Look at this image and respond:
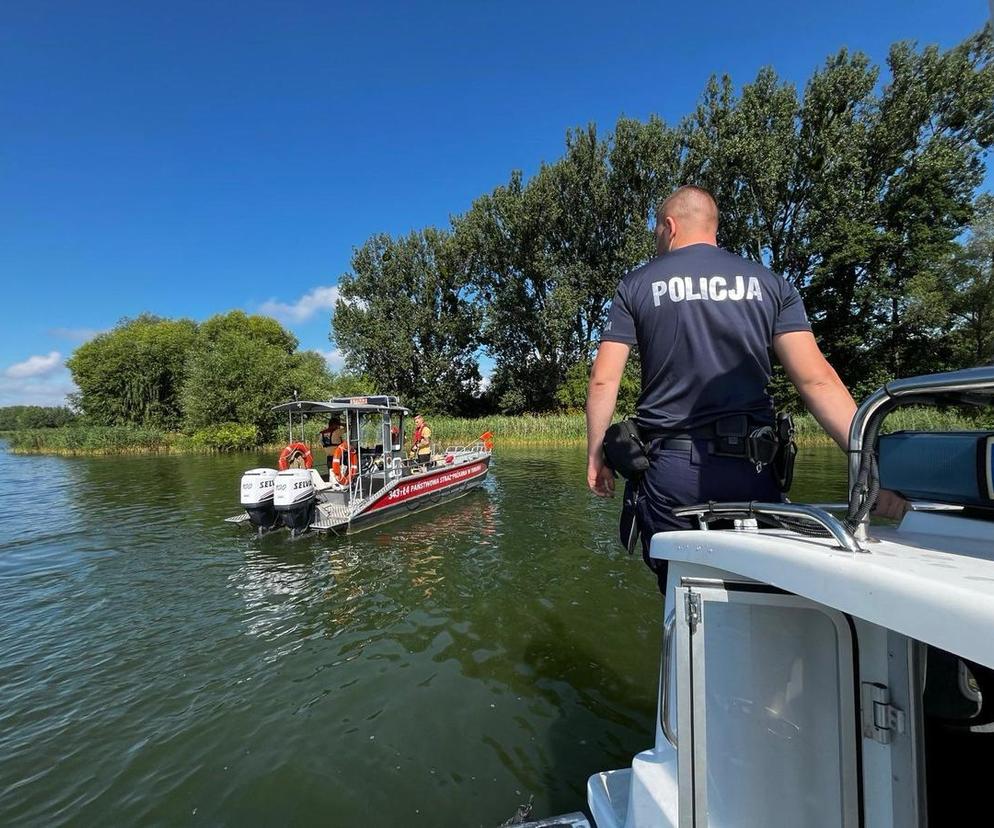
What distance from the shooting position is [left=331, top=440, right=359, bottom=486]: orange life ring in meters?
11.4

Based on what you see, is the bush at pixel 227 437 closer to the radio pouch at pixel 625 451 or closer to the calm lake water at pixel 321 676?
the calm lake water at pixel 321 676

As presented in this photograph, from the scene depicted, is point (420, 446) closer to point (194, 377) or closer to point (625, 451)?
point (625, 451)

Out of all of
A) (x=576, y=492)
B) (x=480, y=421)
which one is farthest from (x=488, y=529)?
(x=480, y=421)

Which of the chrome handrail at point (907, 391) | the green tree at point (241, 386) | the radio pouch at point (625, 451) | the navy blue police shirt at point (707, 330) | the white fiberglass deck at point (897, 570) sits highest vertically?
the green tree at point (241, 386)

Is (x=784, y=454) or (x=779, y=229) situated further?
(x=779, y=229)

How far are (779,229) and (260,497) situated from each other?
34.7 meters

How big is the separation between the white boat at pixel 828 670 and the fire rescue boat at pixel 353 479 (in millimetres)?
8743

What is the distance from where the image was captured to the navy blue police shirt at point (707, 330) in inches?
84.4

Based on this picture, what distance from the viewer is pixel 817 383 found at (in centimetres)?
210

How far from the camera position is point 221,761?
379 centimetres

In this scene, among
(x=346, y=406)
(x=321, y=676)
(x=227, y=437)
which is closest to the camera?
(x=321, y=676)

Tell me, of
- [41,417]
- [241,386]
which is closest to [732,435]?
[241,386]

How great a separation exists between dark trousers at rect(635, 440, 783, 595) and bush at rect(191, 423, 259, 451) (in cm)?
3834

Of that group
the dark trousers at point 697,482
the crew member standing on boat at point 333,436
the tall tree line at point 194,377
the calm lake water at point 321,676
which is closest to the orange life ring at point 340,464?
the crew member standing on boat at point 333,436
